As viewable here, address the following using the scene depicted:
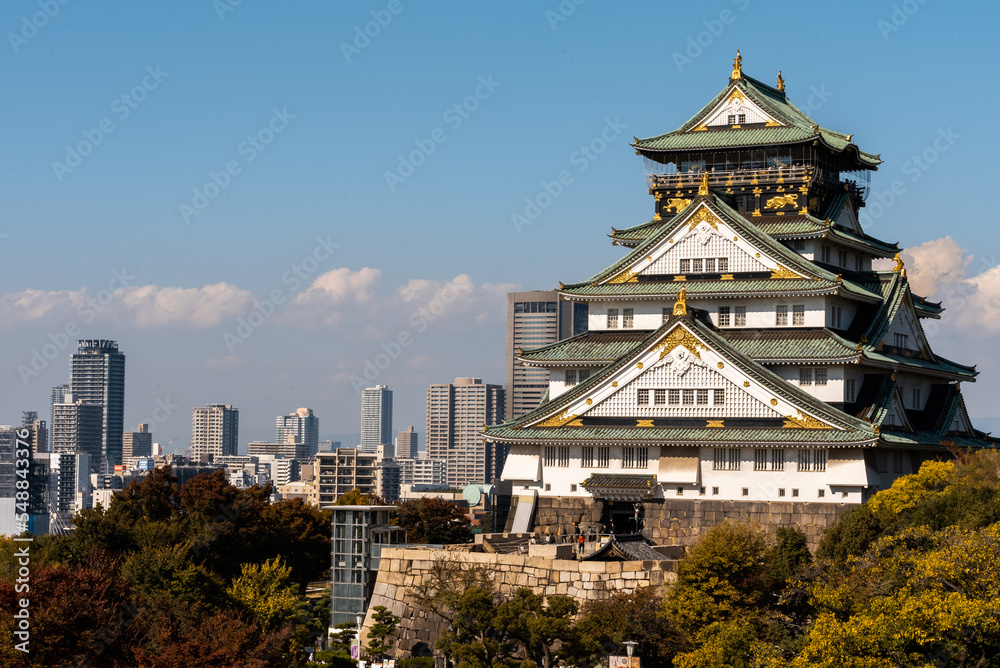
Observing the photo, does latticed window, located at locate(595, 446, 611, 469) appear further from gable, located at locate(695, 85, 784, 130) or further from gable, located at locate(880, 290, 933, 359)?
gable, located at locate(695, 85, 784, 130)

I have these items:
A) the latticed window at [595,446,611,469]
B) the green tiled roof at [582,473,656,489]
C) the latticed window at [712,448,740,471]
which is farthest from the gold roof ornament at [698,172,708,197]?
the green tiled roof at [582,473,656,489]

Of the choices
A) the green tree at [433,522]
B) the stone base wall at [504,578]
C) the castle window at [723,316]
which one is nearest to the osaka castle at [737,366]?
the castle window at [723,316]

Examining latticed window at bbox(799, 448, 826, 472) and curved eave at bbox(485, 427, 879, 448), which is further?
latticed window at bbox(799, 448, 826, 472)

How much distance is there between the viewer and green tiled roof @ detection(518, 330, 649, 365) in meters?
71.8

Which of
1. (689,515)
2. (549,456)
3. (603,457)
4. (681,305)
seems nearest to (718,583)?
(689,515)

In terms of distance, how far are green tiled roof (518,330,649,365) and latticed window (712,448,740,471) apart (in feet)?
24.7

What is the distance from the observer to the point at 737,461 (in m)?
66.1

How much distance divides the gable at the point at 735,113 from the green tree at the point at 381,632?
1361 inches

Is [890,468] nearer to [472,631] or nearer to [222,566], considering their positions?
[472,631]

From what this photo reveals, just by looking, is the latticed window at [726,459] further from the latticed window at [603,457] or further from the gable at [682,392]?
the latticed window at [603,457]

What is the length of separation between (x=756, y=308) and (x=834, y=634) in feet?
92.4

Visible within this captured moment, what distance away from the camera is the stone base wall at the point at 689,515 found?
63844mm

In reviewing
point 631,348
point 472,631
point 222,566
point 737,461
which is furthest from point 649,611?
point 222,566

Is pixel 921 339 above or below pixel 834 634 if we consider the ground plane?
above
